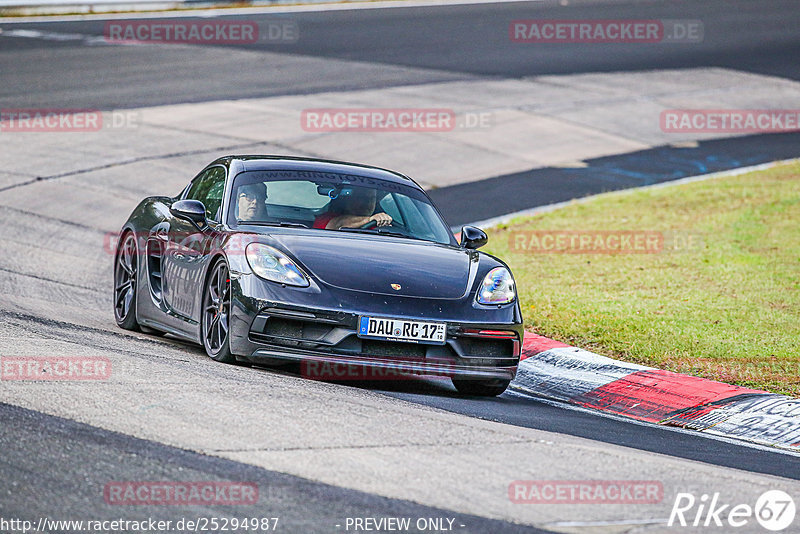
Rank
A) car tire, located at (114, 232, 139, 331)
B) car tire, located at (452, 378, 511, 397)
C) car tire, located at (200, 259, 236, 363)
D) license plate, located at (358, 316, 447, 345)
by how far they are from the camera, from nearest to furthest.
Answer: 1. license plate, located at (358, 316, 447, 345)
2. car tire, located at (200, 259, 236, 363)
3. car tire, located at (452, 378, 511, 397)
4. car tire, located at (114, 232, 139, 331)

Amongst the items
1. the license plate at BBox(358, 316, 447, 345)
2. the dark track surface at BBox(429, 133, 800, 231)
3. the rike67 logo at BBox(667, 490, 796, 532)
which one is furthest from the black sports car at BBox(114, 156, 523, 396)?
the dark track surface at BBox(429, 133, 800, 231)

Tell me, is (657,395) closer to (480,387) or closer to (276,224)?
(480,387)

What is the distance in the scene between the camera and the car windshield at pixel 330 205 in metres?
8.37

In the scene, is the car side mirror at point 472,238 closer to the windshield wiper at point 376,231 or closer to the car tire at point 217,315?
the windshield wiper at point 376,231

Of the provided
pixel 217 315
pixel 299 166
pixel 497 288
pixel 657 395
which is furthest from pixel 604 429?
pixel 299 166

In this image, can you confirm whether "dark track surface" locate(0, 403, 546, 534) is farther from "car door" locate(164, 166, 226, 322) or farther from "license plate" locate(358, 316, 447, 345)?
"car door" locate(164, 166, 226, 322)

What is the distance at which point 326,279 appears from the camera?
7.34 m

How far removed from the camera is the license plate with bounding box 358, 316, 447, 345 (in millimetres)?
7195

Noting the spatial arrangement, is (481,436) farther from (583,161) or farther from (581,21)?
(581,21)

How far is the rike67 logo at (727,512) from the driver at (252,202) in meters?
4.02

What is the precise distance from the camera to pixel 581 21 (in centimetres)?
3102

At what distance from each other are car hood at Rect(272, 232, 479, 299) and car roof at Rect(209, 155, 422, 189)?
34.2 inches

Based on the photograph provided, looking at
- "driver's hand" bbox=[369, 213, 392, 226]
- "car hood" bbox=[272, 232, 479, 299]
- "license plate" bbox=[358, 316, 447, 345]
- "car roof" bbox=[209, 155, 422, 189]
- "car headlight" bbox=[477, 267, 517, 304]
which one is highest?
"car roof" bbox=[209, 155, 422, 189]

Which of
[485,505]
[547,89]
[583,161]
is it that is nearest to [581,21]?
[547,89]
